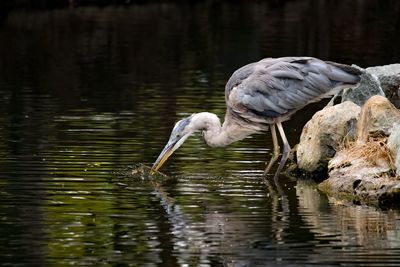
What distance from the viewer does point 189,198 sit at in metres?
15.0

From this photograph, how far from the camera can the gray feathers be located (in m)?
16.6

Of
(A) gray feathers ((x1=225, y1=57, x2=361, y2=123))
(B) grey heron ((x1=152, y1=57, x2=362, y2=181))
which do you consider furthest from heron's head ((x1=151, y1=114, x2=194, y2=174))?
(A) gray feathers ((x1=225, y1=57, x2=361, y2=123))

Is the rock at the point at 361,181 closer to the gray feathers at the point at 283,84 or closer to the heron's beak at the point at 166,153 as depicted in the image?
the gray feathers at the point at 283,84

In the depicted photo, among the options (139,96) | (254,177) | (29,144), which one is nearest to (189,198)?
(254,177)

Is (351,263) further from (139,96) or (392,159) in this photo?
(139,96)

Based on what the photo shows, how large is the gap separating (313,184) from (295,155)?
1449 millimetres

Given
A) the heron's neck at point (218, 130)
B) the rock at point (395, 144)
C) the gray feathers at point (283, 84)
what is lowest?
the heron's neck at point (218, 130)

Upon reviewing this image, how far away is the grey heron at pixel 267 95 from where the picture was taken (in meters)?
16.6

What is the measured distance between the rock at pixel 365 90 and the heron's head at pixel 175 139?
2.39 meters

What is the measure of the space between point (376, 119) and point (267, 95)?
1.51 m

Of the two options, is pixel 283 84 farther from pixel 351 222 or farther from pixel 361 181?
pixel 351 222

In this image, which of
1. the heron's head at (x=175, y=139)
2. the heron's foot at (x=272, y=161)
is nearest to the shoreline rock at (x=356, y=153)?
the heron's foot at (x=272, y=161)

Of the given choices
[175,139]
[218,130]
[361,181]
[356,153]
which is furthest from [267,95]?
[361,181]

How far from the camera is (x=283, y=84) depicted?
55.0 feet
